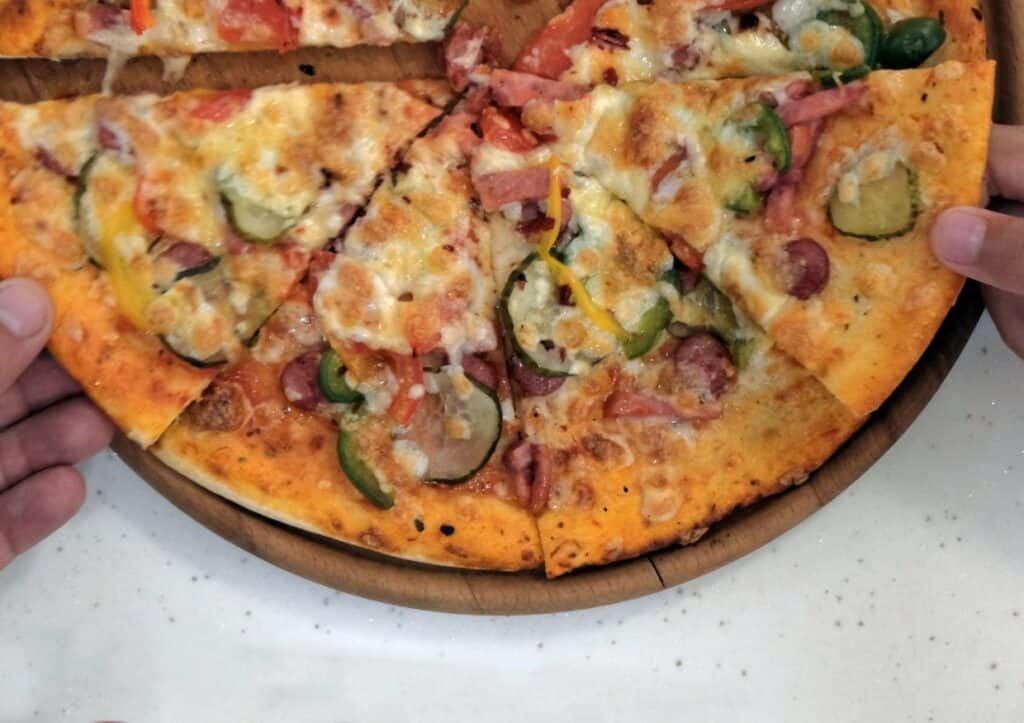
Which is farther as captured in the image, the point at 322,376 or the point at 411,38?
the point at 411,38

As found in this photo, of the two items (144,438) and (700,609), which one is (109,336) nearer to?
(144,438)

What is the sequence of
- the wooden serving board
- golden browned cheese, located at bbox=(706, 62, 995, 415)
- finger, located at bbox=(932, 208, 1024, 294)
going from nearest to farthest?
finger, located at bbox=(932, 208, 1024, 294), golden browned cheese, located at bbox=(706, 62, 995, 415), the wooden serving board

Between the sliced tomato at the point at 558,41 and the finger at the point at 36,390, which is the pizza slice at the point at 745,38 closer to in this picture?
the sliced tomato at the point at 558,41

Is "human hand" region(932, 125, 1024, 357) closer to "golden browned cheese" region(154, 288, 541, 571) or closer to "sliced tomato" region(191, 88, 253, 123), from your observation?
"golden browned cheese" region(154, 288, 541, 571)

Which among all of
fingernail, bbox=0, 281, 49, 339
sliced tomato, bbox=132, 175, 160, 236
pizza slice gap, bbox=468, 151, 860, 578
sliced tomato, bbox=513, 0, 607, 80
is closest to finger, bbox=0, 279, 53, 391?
fingernail, bbox=0, 281, 49, 339

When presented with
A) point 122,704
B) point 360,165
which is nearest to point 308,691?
point 122,704

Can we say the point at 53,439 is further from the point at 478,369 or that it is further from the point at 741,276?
the point at 741,276
